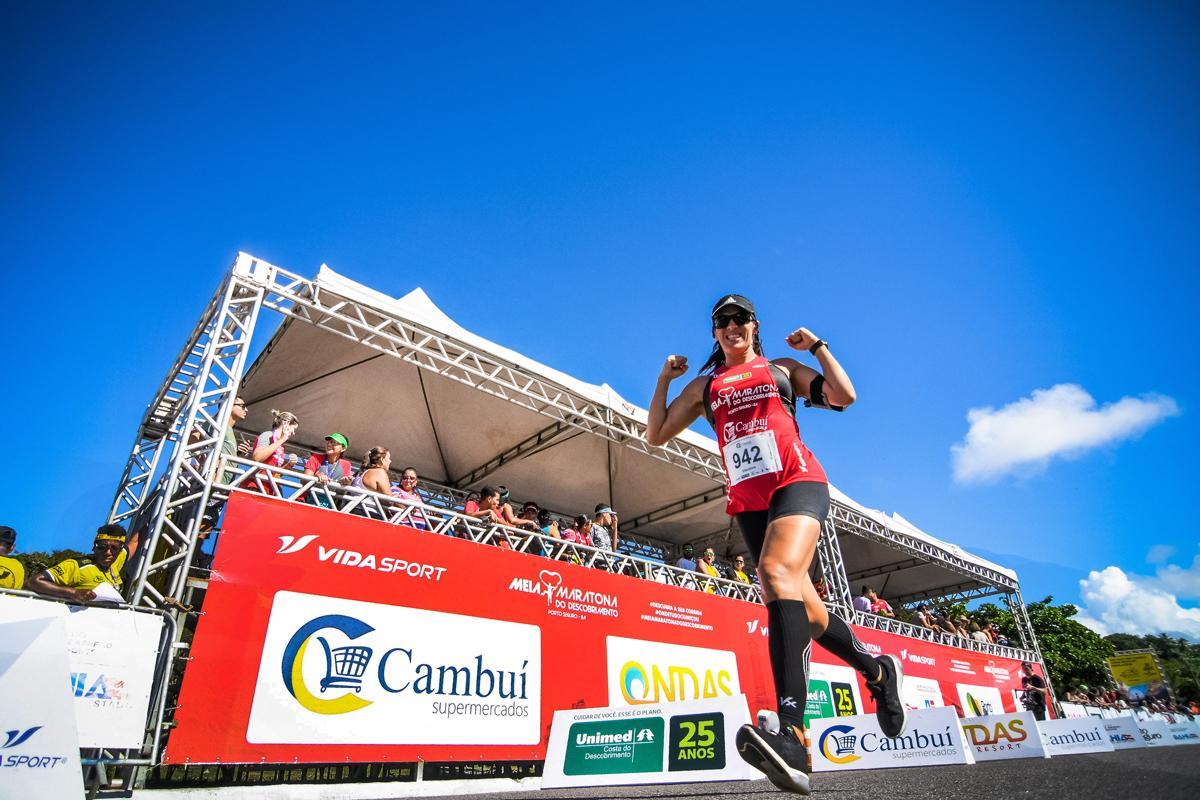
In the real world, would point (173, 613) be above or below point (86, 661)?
Answer: above

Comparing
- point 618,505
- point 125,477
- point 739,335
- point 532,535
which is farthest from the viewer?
point 618,505

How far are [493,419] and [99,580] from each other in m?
7.11

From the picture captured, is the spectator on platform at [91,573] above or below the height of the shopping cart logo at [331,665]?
above

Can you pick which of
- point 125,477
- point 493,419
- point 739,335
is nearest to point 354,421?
point 493,419

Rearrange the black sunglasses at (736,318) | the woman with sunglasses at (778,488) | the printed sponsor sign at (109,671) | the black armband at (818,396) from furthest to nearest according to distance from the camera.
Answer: the printed sponsor sign at (109,671) < the black sunglasses at (736,318) < the black armband at (818,396) < the woman with sunglasses at (778,488)

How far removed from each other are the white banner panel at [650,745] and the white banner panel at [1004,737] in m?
4.03

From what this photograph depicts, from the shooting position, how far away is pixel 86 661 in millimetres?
3943

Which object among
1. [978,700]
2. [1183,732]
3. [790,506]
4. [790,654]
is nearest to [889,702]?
[790,654]

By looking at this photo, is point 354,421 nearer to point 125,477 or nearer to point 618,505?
point 125,477

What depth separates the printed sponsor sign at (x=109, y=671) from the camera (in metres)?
3.87

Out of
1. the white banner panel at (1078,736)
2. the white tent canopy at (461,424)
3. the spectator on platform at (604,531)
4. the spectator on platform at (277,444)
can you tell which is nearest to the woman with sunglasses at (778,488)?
the spectator on platform at (277,444)

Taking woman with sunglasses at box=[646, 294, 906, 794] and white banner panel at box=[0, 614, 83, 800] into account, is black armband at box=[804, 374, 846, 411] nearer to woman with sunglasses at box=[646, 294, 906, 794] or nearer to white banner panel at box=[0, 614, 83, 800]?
woman with sunglasses at box=[646, 294, 906, 794]

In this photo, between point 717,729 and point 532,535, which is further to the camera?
A: point 532,535

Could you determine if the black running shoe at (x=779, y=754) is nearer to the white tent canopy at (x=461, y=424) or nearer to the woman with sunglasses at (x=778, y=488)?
the woman with sunglasses at (x=778, y=488)
